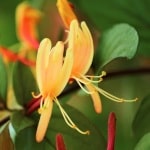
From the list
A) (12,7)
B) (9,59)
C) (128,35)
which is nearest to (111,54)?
(128,35)

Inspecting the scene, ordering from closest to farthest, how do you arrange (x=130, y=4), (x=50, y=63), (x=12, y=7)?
(x=50, y=63) → (x=130, y=4) → (x=12, y=7)

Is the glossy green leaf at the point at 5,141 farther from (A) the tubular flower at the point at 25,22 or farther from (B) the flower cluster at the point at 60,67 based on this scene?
(A) the tubular flower at the point at 25,22

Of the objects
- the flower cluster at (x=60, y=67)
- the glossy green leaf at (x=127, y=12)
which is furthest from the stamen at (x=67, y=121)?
the glossy green leaf at (x=127, y=12)

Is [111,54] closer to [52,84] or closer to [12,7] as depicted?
[52,84]

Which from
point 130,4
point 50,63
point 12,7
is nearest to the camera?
point 50,63

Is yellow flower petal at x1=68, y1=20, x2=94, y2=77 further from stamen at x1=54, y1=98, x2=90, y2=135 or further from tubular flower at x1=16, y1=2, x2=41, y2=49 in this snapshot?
tubular flower at x1=16, y1=2, x2=41, y2=49

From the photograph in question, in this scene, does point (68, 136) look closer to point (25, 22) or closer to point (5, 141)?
point (5, 141)

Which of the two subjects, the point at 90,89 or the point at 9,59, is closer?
the point at 90,89

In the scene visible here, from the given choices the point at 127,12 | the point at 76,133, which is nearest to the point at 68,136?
the point at 76,133
